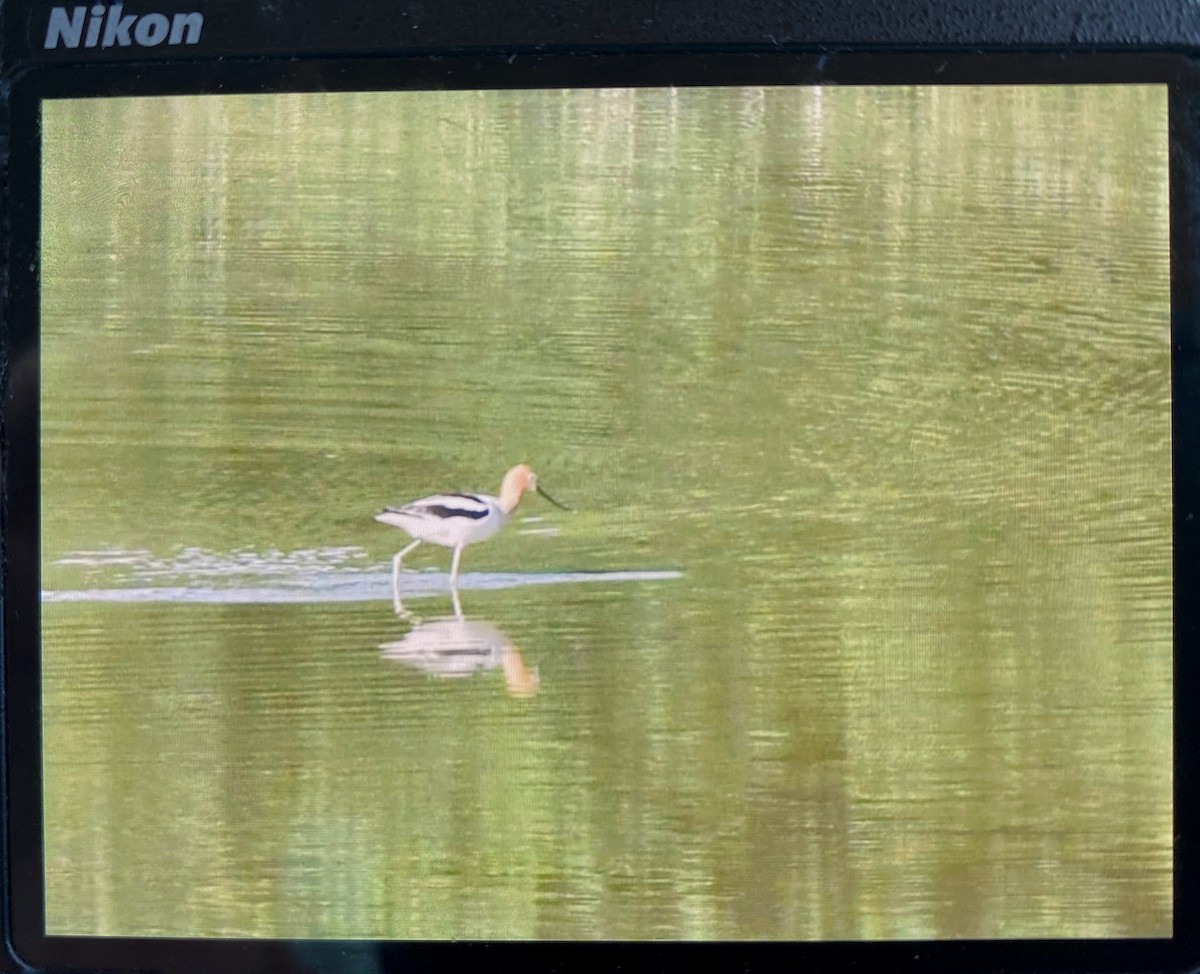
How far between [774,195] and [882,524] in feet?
0.73

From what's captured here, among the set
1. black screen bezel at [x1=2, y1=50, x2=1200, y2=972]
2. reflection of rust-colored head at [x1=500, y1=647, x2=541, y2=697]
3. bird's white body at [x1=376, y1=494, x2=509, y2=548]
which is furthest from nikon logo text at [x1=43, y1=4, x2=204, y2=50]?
reflection of rust-colored head at [x1=500, y1=647, x2=541, y2=697]

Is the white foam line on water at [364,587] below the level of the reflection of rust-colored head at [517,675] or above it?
above

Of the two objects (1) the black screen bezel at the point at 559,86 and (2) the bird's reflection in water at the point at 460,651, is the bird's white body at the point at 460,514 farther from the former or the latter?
(1) the black screen bezel at the point at 559,86

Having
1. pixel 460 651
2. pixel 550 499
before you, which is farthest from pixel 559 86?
pixel 460 651

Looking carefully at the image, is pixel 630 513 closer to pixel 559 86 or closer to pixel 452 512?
pixel 452 512

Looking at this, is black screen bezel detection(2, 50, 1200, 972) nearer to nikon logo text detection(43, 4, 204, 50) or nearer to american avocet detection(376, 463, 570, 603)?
nikon logo text detection(43, 4, 204, 50)

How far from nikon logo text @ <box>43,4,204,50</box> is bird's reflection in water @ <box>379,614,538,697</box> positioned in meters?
0.42

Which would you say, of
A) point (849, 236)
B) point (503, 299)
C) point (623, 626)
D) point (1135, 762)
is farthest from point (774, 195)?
point (1135, 762)

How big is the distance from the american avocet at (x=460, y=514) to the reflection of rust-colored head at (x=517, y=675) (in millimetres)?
68

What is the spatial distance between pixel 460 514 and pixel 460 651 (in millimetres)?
89

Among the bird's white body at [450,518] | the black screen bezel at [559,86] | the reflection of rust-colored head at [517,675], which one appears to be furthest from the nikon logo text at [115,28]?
the reflection of rust-colored head at [517,675]

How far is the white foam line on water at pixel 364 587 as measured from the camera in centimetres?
58

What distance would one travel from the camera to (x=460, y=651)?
578mm

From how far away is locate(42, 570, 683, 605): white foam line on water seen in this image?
22.7 inches
